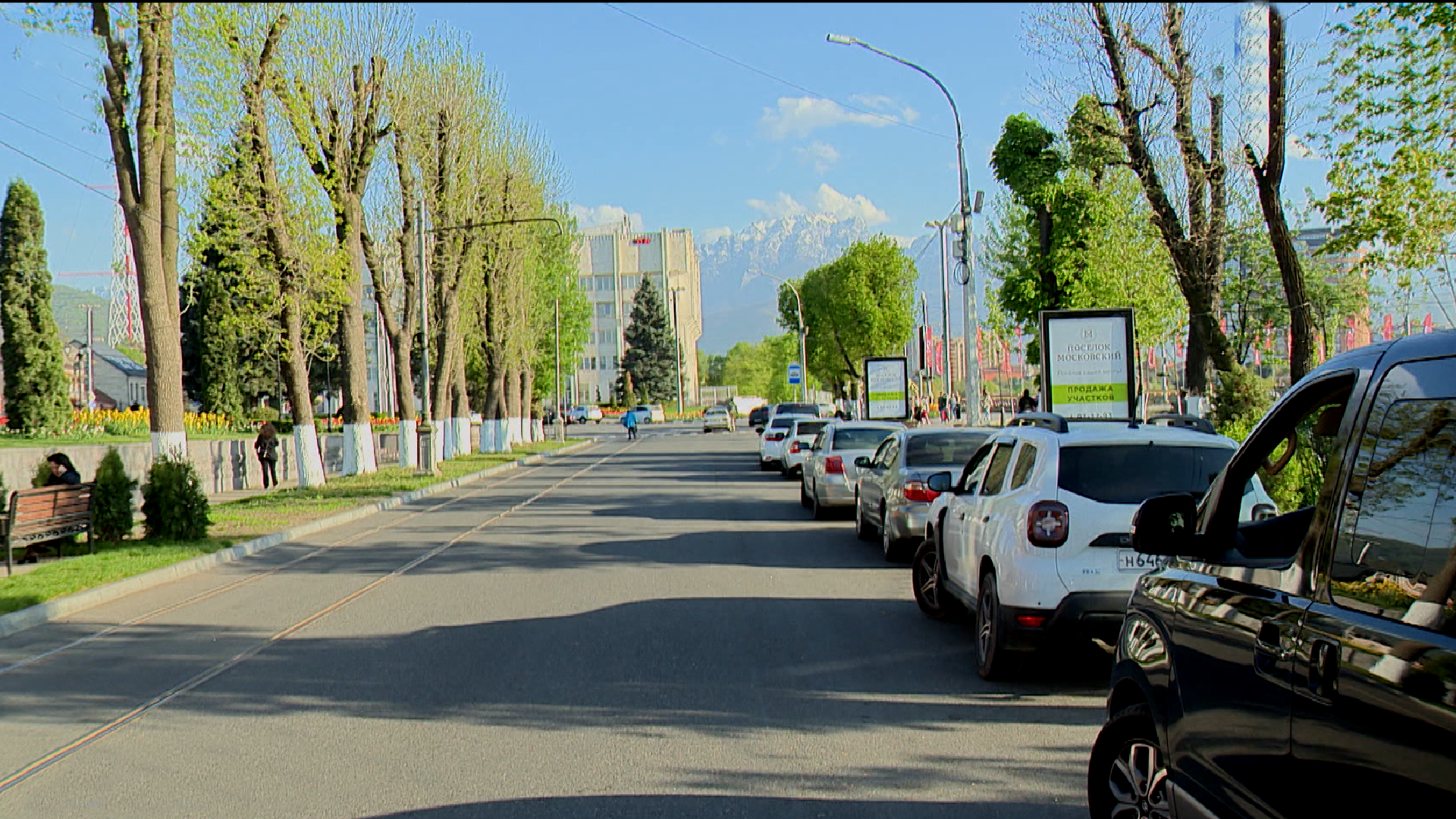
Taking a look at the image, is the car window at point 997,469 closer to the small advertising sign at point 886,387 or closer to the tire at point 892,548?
the tire at point 892,548

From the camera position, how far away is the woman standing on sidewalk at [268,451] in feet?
99.2

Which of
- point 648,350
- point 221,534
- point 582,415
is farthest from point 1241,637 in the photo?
point 648,350

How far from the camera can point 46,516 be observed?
1514cm

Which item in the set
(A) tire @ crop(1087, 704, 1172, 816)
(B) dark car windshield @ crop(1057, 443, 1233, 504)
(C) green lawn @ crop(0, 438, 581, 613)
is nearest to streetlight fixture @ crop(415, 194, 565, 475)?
(C) green lawn @ crop(0, 438, 581, 613)

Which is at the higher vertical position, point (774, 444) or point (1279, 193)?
point (1279, 193)

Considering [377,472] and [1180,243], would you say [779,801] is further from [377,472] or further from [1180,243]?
[377,472]

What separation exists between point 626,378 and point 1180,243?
107 metres

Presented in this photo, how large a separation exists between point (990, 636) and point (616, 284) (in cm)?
14578

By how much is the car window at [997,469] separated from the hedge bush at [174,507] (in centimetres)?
1254

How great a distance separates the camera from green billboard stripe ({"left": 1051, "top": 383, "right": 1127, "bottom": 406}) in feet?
64.9

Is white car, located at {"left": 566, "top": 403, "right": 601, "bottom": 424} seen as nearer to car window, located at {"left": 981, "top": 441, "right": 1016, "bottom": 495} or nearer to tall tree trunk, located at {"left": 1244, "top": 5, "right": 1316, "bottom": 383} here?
tall tree trunk, located at {"left": 1244, "top": 5, "right": 1316, "bottom": 383}

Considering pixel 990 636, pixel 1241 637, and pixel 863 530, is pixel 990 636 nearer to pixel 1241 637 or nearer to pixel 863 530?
pixel 1241 637

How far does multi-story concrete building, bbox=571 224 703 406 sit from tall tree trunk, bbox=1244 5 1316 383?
130 metres

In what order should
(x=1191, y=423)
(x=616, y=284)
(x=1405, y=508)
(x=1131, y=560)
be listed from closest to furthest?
(x=1405, y=508)
(x=1131, y=560)
(x=1191, y=423)
(x=616, y=284)
